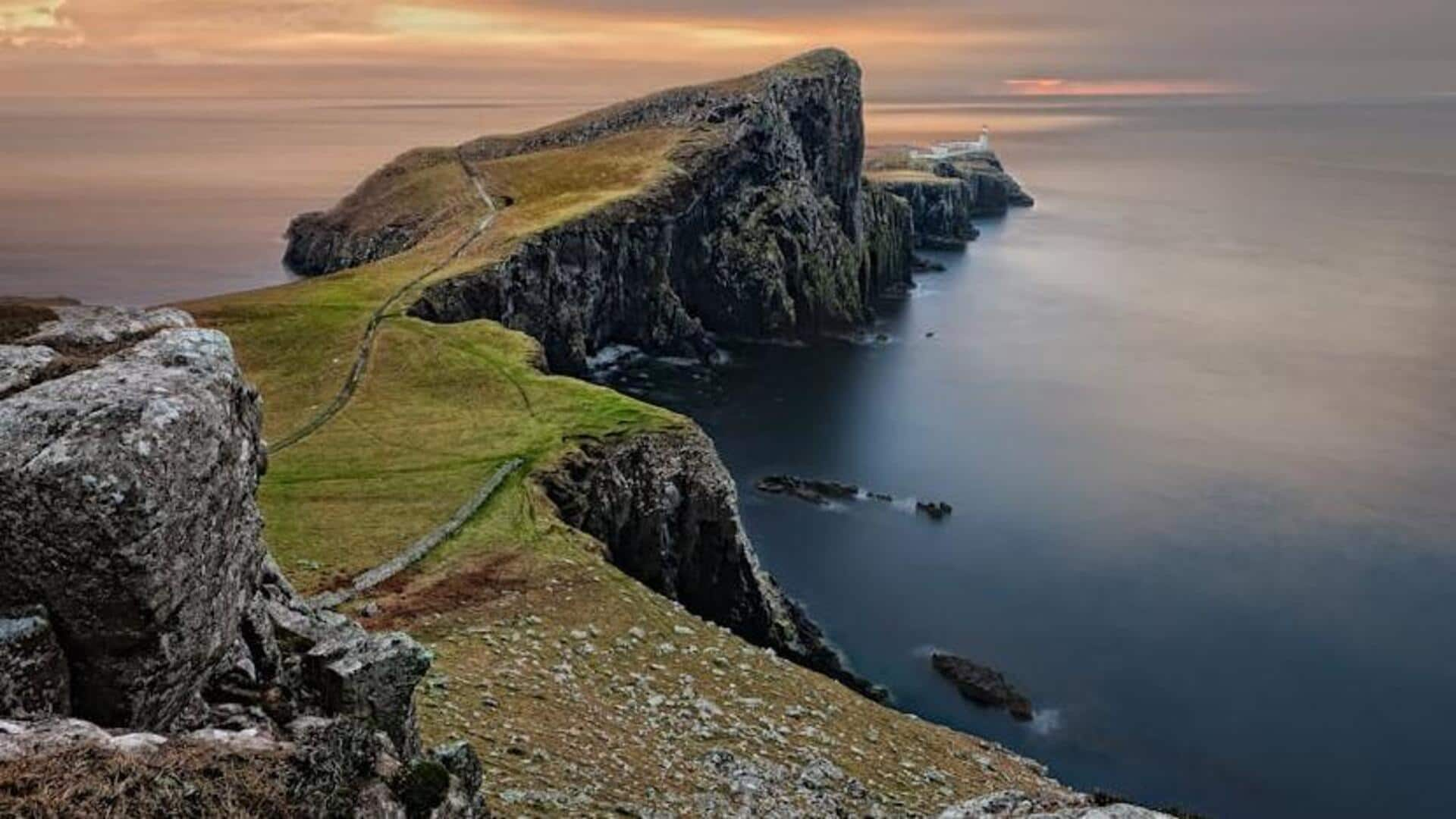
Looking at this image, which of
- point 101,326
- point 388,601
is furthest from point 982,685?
point 101,326

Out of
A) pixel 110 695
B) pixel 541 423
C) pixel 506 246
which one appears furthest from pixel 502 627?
pixel 506 246

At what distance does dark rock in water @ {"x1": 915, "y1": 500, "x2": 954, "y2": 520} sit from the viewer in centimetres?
9806

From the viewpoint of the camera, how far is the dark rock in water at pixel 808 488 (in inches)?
3949

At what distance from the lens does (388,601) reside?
45688 millimetres

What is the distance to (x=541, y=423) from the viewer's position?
73312mm

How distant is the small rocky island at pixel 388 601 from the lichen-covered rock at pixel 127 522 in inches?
1.6

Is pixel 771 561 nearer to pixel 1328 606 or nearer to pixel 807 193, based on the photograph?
pixel 1328 606

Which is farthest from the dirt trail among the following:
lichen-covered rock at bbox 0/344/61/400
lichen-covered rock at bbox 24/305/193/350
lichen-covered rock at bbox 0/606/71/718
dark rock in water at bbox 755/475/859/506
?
lichen-covered rock at bbox 0/606/71/718

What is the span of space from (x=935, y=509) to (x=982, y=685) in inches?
1283

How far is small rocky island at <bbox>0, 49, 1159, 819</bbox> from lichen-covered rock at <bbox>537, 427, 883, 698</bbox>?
0.61 ft

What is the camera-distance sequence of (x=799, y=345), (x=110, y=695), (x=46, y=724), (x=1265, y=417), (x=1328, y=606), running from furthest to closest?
1. (x=799, y=345)
2. (x=1265, y=417)
3. (x=1328, y=606)
4. (x=110, y=695)
5. (x=46, y=724)

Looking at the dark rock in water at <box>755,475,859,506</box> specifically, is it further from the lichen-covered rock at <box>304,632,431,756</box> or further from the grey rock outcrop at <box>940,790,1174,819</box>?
the lichen-covered rock at <box>304,632,431,756</box>

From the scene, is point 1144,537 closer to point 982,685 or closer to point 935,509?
point 935,509

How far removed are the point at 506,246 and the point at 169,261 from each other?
276 feet
